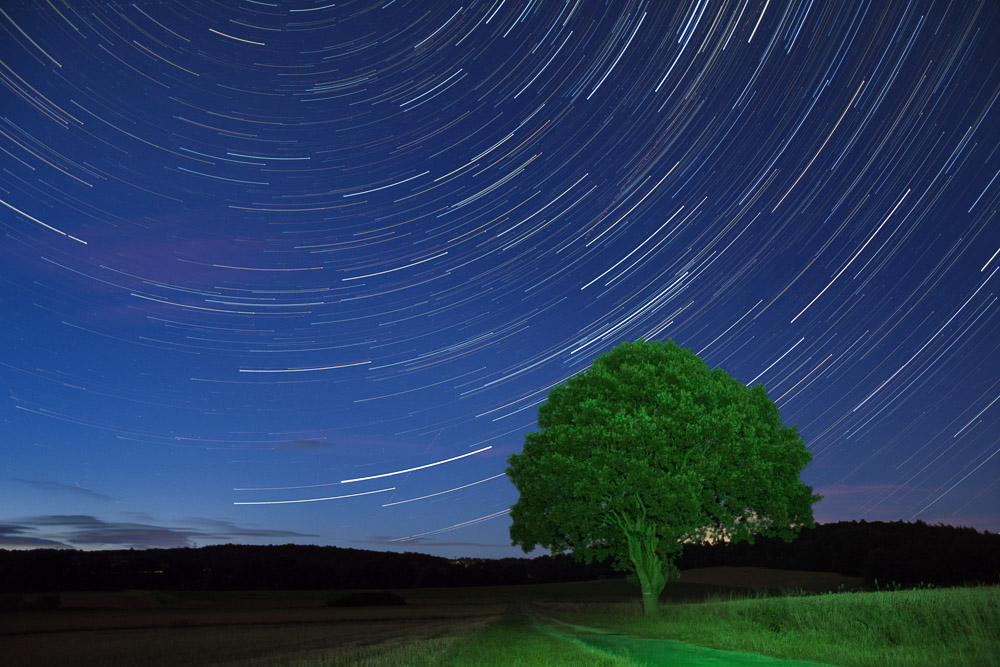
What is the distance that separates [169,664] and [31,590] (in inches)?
3906

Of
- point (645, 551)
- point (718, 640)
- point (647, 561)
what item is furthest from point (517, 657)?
point (645, 551)

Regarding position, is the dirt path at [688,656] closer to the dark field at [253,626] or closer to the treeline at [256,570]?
the dark field at [253,626]

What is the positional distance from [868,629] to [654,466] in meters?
13.2

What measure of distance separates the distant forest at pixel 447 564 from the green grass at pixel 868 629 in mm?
44102

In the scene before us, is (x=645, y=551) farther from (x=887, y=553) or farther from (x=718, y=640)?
(x=887, y=553)

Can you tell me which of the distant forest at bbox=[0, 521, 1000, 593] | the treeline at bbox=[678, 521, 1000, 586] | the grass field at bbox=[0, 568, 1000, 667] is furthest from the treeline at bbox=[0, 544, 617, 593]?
the grass field at bbox=[0, 568, 1000, 667]

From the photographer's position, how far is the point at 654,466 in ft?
86.4

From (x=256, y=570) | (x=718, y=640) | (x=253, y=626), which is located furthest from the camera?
(x=256, y=570)

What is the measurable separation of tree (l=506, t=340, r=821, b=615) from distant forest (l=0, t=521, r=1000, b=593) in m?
32.3

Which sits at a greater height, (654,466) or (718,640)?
(654,466)

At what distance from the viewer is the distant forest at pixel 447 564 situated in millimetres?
75938

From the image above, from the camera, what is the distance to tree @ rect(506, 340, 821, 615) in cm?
2564

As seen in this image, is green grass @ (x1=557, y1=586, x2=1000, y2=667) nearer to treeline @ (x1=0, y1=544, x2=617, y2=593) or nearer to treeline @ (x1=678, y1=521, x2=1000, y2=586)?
treeline @ (x1=678, y1=521, x2=1000, y2=586)

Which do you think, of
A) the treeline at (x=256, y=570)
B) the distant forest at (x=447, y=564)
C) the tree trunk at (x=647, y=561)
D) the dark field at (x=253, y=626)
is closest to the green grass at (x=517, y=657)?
the dark field at (x=253, y=626)
